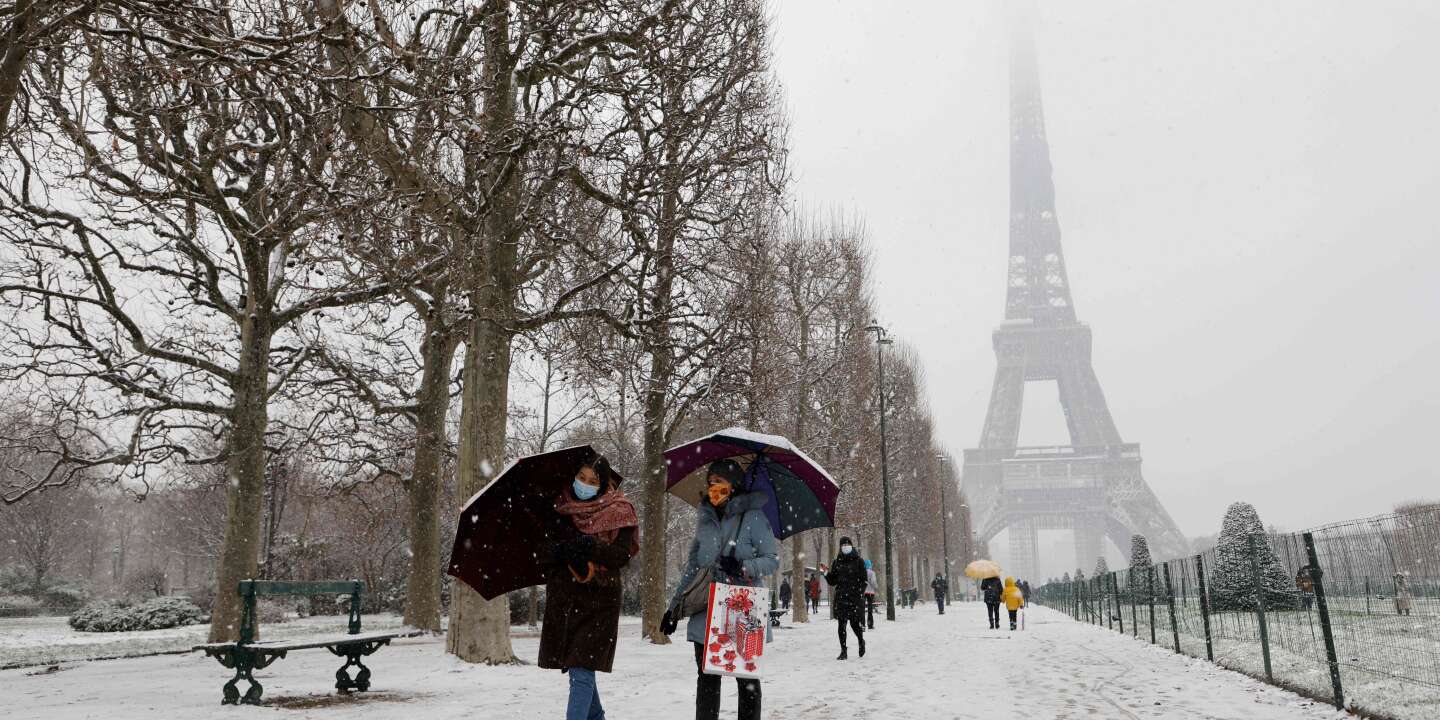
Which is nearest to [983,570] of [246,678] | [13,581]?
[246,678]

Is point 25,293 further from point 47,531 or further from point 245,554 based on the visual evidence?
point 47,531

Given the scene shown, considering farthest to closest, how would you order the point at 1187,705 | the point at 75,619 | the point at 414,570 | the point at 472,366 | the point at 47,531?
the point at 47,531 < the point at 75,619 < the point at 414,570 < the point at 472,366 < the point at 1187,705

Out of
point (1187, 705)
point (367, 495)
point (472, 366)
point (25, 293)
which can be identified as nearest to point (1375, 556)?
point (1187, 705)

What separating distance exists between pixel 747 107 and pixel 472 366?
5.47 m

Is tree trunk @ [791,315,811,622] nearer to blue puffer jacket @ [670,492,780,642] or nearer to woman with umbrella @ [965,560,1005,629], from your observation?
woman with umbrella @ [965,560,1005,629]

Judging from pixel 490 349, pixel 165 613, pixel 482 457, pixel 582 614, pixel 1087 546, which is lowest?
pixel 165 613

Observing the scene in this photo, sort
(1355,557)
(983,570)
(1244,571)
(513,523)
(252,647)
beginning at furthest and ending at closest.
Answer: (983,570) → (1244,571) → (252,647) → (1355,557) → (513,523)

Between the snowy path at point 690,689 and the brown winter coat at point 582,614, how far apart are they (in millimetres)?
2321

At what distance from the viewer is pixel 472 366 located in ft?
38.8

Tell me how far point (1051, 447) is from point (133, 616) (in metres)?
101

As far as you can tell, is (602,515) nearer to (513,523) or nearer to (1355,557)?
(513,523)

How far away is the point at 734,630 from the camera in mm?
5824

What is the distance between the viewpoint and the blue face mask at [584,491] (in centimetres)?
562

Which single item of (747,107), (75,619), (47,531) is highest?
(747,107)
